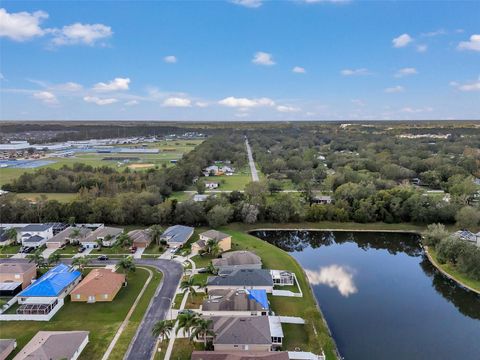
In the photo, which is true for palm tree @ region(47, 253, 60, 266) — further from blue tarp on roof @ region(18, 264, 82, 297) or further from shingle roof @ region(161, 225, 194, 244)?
shingle roof @ region(161, 225, 194, 244)

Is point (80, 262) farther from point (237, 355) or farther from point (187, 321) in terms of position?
point (237, 355)

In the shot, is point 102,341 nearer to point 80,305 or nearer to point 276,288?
point 80,305

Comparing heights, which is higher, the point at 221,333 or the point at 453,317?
the point at 221,333

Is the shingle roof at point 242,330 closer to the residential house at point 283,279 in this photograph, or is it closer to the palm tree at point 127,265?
the residential house at point 283,279

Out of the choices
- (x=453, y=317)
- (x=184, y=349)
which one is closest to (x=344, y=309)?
(x=453, y=317)

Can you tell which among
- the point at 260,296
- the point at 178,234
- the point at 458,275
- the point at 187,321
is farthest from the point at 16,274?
the point at 458,275

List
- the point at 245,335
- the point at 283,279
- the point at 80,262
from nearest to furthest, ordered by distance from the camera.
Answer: the point at 245,335, the point at 283,279, the point at 80,262

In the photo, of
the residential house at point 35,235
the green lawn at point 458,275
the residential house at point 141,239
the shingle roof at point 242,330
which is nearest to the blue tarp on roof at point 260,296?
the shingle roof at point 242,330
